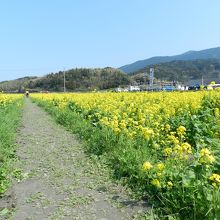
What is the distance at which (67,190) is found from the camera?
578 centimetres

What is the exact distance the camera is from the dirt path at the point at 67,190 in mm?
4914

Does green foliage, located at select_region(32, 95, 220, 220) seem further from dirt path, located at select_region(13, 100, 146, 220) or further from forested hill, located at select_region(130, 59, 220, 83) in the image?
forested hill, located at select_region(130, 59, 220, 83)

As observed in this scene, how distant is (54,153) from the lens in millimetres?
8609

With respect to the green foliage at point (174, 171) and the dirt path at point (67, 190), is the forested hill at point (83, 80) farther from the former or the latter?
the dirt path at point (67, 190)

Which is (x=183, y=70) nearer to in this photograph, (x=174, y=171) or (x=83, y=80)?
(x=83, y=80)

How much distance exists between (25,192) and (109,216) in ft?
5.33

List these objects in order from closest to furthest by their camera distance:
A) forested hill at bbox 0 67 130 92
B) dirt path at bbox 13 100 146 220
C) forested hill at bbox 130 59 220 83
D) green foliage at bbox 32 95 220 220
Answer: green foliage at bbox 32 95 220 220 → dirt path at bbox 13 100 146 220 → forested hill at bbox 0 67 130 92 → forested hill at bbox 130 59 220 83

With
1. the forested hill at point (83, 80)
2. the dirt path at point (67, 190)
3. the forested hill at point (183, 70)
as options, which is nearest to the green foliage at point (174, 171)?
the dirt path at point (67, 190)

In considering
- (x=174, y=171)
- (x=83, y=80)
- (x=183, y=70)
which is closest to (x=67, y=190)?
(x=174, y=171)

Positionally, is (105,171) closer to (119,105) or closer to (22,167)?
(22,167)

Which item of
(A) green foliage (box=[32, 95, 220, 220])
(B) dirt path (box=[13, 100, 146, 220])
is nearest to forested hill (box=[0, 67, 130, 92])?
(A) green foliage (box=[32, 95, 220, 220])

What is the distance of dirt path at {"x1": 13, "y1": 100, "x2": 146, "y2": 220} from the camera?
193 inches

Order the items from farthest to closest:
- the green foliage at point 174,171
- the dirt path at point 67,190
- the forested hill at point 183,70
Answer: the forested hill at point 183,70, the dirt path at point 67,190, the green foliage at point 174,171

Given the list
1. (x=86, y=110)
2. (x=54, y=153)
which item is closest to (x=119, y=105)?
(x=86, y=110)
